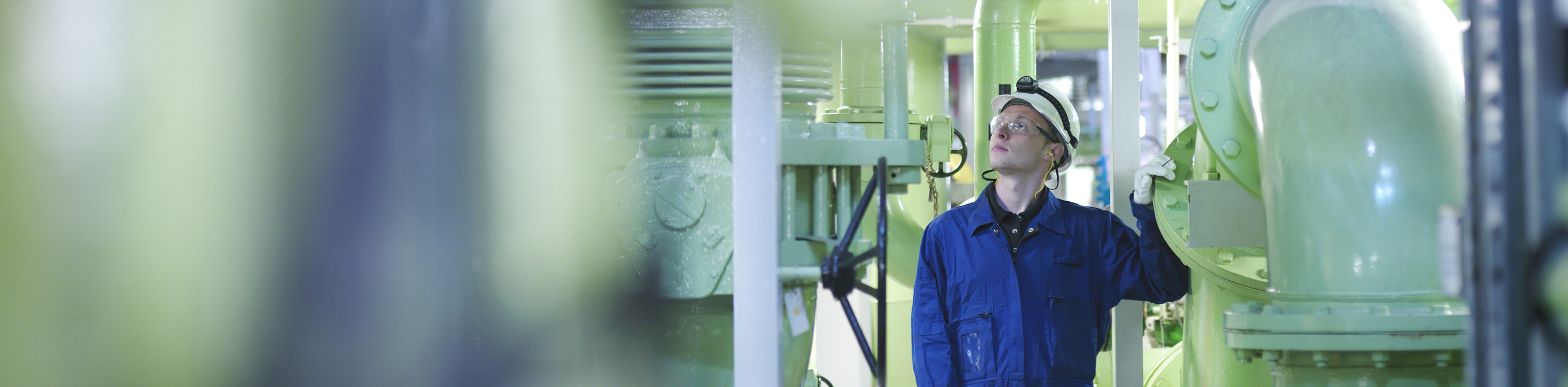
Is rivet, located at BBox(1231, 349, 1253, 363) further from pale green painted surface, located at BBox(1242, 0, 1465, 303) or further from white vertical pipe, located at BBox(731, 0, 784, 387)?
white vertical pipe, located at BBox(731, 0, 784, 387)

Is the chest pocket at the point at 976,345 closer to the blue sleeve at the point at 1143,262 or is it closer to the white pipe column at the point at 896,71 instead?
the blue sleeve at the point at 1143,262

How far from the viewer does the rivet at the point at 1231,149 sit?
1984 mm

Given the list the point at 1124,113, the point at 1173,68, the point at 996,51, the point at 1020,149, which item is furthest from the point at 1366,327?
the point at 1173,68

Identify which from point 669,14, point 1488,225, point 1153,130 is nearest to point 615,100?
point 669,14

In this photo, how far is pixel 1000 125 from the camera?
8.37ft

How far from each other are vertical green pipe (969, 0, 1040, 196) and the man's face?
1.13 meters

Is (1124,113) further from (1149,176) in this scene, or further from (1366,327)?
(1366,327)

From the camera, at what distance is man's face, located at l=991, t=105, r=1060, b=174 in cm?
252

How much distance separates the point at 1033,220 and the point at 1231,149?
57cm

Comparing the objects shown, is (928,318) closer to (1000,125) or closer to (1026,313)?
(1026,313)

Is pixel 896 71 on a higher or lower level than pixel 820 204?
higher

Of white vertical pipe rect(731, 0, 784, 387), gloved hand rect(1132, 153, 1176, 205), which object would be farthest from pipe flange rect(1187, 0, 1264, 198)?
white vertical pipe rect(731, 0, 784, 387)

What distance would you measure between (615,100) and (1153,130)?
7771 millimetres

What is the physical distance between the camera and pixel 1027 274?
2.43 metres
